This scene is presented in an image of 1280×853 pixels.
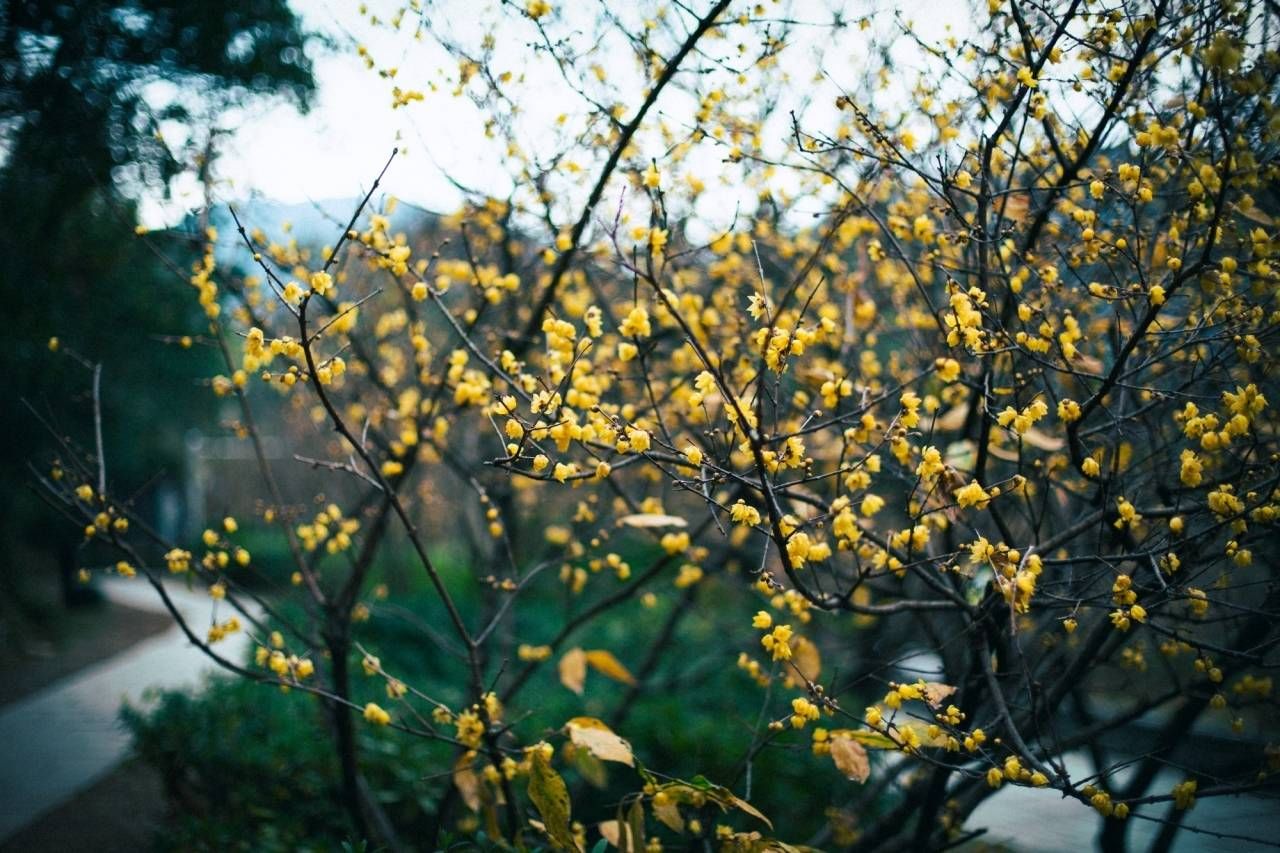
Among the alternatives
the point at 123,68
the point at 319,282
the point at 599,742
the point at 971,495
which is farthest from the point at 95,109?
the point at 971,495

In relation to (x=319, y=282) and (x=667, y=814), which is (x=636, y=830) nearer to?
(x=667, y=814)

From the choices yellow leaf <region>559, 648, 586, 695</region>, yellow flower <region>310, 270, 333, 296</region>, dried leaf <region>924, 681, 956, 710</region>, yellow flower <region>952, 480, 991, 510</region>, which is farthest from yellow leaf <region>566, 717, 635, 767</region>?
yellow flower <region>310, 270, 333, 296</region>

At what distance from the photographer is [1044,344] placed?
2123mm

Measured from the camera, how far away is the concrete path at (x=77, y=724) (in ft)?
15.6

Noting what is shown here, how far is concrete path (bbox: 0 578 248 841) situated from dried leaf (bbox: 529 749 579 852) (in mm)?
3537

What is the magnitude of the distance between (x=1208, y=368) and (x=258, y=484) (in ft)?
45.3

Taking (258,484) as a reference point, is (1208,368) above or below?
above

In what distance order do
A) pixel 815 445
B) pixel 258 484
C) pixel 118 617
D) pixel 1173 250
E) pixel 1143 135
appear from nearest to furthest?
pixel 1143 135
pixel 1173 250
pixel 815 445
pixel 118 617
pixel 258 484

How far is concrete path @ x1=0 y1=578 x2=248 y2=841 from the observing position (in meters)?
4.75

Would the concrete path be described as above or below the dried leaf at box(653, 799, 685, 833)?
below

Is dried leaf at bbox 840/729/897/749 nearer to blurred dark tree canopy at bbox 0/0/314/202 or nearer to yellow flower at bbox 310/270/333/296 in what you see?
yellow flower at bbox 310/270/333/296

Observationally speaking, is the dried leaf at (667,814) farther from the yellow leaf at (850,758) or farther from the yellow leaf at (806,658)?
the yellow leaf at (806,658)

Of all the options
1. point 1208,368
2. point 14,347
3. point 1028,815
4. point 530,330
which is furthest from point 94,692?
point 1208,368

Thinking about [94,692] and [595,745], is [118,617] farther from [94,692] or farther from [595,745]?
[595,745]
